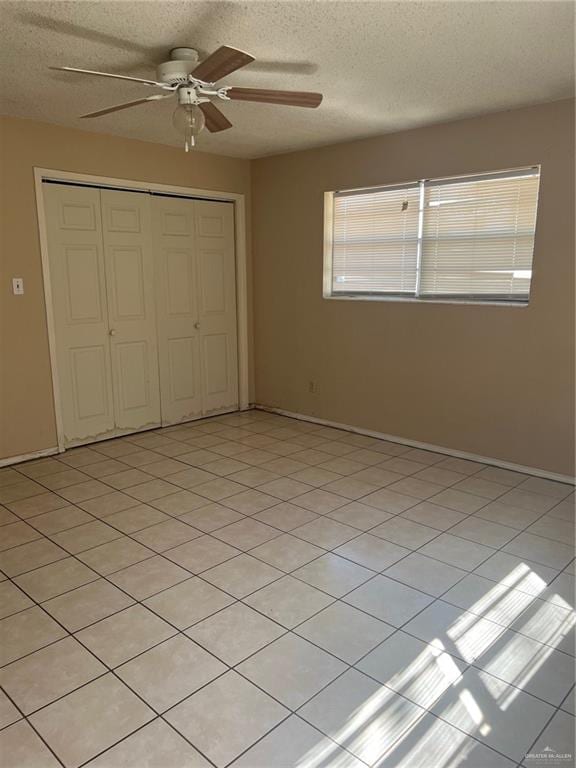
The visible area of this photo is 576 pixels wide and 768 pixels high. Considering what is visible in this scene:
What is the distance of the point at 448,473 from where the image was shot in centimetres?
379

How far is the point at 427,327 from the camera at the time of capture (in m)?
4.13

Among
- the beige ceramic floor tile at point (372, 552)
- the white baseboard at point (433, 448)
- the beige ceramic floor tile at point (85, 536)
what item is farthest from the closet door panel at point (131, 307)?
the beige ceramic floor tile at point (372, 552)

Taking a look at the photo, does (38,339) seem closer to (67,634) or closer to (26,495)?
(26,495)

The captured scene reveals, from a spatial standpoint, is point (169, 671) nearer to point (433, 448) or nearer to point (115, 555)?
point (115, 555)

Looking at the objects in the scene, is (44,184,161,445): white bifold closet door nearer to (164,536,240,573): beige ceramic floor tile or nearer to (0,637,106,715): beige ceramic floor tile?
(164,536,240,573): beige ceramic floor tile

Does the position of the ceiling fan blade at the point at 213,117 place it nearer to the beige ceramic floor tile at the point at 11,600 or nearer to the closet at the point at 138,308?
the closet at the point at 138,308

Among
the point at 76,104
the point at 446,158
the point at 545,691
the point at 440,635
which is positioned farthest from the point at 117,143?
the point at 545,691

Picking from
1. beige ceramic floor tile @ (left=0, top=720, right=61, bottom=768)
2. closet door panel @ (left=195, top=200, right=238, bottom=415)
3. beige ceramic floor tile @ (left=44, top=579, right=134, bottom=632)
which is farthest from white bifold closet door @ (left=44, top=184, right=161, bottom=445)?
beige ceramic floor tile @ (left=0, top=720, right=61, bottom=768)

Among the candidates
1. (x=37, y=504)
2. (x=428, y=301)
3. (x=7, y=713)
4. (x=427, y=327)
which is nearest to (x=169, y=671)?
(x=7, y=713)

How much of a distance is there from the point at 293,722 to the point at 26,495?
→ 2.42 metres

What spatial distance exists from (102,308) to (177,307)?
73 centimetres

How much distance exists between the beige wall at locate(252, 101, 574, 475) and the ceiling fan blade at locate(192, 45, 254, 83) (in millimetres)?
2210

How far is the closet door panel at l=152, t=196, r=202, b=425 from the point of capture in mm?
4688

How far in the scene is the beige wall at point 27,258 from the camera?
12.3ft
